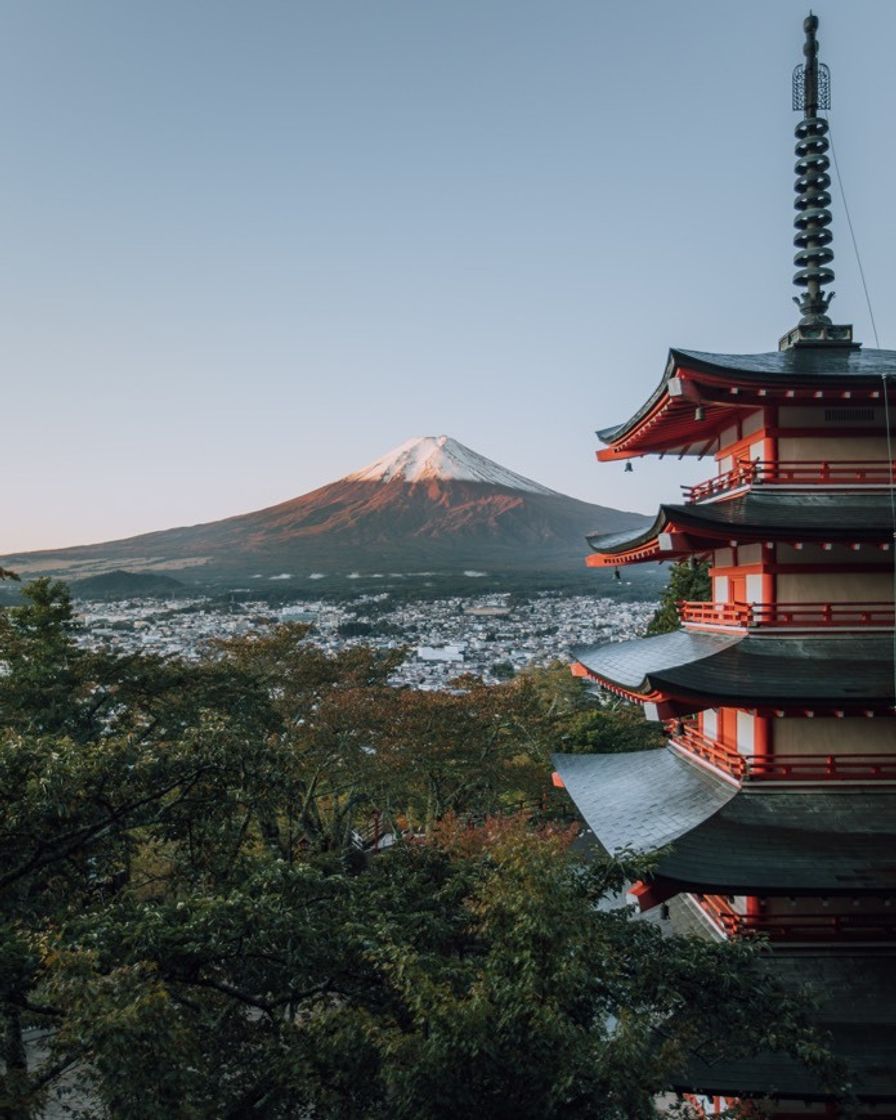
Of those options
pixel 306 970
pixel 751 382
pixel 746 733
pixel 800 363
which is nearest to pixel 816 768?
pixel 746 733

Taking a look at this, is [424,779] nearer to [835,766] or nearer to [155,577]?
[835,766]

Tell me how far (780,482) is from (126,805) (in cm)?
809

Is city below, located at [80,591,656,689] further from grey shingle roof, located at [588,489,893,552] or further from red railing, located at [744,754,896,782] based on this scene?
grey shingle roof, located at [588,489,893,552]

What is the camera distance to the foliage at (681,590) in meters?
25.9

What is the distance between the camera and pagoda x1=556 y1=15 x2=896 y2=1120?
805cm

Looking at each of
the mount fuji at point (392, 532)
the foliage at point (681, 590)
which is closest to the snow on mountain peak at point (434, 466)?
the mount fuji at point (392, 532)

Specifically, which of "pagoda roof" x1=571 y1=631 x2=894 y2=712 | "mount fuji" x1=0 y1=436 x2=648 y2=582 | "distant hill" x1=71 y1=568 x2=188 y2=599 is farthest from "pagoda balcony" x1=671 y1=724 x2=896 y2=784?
"distant hill" x1=71 y1=568 x2=188 y2=599

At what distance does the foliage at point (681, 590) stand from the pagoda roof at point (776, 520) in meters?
15.6

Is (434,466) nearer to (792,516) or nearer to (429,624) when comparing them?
(429,624)

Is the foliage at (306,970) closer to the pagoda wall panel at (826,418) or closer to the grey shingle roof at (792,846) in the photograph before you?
the grey shingle roof at (792,846)

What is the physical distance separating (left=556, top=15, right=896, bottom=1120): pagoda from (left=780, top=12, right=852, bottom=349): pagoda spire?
3 centimetres

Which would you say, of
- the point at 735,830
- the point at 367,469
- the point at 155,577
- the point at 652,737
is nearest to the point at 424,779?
the point at 652,737

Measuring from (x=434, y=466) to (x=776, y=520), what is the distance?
129 meters

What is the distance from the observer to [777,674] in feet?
29.2
